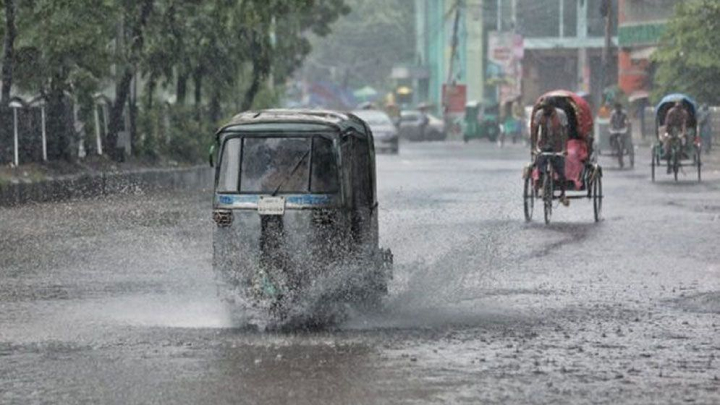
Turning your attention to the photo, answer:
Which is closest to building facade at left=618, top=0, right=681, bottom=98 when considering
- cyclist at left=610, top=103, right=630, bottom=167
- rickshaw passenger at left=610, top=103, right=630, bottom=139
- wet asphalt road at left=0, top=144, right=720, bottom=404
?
cyclist at left=610, top=103, right=630, bottom=167

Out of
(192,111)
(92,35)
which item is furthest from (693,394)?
(192,111)

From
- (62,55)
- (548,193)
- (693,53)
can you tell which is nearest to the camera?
(548,193)

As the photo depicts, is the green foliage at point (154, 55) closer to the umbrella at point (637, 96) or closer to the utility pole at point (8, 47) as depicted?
the utility pole at point (8, 47)

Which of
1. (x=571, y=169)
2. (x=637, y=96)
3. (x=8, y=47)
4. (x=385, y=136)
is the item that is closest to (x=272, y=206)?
(x=571, y=169)

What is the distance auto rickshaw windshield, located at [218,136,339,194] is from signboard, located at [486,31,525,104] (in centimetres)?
7896

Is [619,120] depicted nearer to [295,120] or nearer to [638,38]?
[295,120]

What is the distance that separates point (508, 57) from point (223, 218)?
84165 millimetres

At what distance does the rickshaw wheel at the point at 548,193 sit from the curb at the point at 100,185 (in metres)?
9.18

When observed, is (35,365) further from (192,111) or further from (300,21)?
(300,21)

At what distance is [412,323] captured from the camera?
1323cm

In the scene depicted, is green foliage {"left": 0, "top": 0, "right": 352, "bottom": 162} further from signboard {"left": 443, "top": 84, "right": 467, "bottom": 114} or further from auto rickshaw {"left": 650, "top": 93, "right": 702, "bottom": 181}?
signboard {"left": 443, "top": 84, "right": 467, "bottom": 114}

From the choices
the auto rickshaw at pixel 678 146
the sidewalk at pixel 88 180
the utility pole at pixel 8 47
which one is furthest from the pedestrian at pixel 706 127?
the utility pole at pixel 8 47

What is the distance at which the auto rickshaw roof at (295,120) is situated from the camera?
14.3 meters

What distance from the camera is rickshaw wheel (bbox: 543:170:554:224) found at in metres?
24.6
